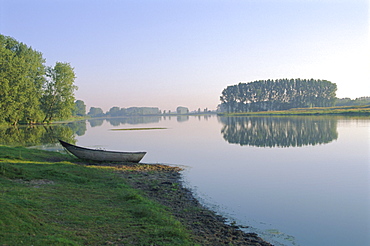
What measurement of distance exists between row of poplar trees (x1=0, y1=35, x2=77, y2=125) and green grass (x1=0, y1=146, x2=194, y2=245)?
4921cm

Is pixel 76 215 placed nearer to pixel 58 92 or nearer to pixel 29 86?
pixel 29 86

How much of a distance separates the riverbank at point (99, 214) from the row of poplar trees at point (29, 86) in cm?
4874

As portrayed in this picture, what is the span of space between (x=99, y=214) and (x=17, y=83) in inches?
2237

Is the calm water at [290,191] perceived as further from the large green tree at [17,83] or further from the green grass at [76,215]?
the large green tree at [17,83]

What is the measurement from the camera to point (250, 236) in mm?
8227

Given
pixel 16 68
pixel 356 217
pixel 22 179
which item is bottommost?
pixel 356 217

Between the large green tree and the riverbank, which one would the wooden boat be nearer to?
the riverbank

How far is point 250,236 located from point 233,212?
2322 millimetres

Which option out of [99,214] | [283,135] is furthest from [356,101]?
[99,214]

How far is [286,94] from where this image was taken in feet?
490

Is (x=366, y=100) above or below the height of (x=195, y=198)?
above

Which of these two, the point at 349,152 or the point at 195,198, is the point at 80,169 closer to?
the point at 195,198

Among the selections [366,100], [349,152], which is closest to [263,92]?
[366,100]

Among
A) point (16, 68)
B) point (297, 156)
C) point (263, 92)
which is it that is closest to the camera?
point (297, 156)
